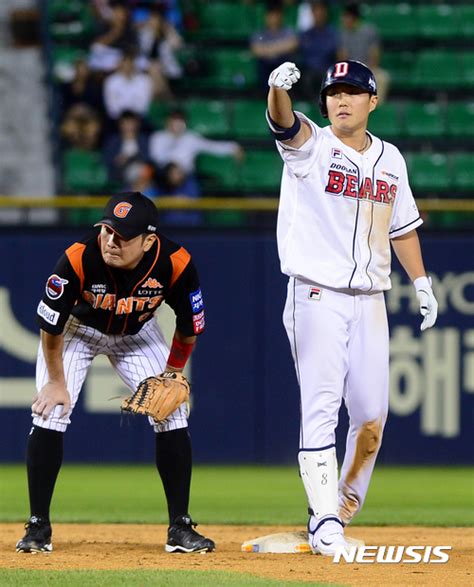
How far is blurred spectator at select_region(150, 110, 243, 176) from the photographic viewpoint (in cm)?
1141

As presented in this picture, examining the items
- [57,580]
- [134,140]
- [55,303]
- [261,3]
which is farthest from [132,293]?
[261,3]

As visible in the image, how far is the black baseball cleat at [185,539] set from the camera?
18.1ft

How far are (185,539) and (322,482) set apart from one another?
0.66 m

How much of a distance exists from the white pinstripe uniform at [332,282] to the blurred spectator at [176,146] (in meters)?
5.91

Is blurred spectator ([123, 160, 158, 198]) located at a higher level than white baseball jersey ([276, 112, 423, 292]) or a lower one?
higher

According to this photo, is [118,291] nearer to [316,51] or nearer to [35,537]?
[35,537]

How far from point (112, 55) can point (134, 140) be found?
49.3 inches

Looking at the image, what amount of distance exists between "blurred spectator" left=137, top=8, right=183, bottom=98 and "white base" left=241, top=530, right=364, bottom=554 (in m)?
7.39

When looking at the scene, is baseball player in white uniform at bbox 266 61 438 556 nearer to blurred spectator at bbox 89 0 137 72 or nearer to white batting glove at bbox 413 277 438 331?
white batting glove at bbox 413 277 438 331

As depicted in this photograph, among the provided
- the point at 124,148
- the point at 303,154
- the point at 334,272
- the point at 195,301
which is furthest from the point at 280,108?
the point at 124,148

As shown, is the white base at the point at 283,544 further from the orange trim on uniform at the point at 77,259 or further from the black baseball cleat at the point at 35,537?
the orange trim on uniform at the point at 77,259

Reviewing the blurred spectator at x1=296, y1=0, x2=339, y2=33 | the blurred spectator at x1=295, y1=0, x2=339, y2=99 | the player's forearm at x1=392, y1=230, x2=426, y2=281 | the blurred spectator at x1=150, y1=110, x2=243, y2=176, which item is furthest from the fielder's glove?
the blurred spectator at x1=296, y1=0, x2=339, y2=33

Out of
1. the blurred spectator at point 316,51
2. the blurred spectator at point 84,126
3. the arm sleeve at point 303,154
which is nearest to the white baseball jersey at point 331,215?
the arm sleeve at point 303,154

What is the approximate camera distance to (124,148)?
1146cm
